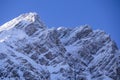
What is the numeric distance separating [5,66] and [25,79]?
9.61 m

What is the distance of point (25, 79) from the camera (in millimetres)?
195250

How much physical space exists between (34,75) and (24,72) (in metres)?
4.48

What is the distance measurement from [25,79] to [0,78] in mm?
10244

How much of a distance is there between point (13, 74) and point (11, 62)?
6662 mm

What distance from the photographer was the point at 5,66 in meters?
197

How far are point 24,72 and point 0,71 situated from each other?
10.0 meters

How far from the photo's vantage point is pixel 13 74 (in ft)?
639

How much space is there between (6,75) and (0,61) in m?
8.61

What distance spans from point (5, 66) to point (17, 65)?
16.7ft

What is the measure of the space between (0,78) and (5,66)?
7215mm

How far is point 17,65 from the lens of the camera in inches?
7835

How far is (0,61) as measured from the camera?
199875 mm

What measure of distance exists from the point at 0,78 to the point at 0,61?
10.8m

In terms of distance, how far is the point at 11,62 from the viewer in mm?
199625
